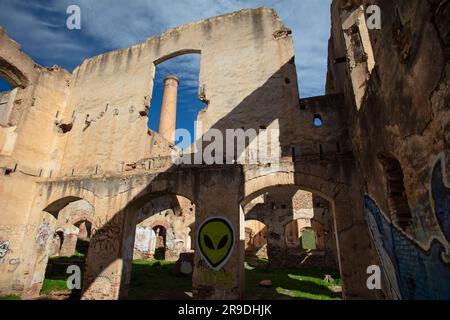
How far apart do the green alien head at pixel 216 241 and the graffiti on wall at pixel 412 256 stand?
329cm

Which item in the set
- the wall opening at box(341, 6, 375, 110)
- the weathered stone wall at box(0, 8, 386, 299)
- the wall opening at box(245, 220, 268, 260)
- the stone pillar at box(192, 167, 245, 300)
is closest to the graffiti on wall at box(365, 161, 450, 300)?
the weathered stone wall at box(0, 8, 386, 299)

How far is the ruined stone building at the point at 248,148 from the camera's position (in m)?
3.12

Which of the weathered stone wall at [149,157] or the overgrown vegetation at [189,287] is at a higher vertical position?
the weathered stone wall at [149,157]

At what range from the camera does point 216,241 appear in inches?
272

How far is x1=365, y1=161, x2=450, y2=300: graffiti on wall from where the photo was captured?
278 centimetres

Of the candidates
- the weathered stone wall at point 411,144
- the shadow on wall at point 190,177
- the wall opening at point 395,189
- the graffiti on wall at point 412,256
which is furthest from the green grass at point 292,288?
the wall opening at point 395,189

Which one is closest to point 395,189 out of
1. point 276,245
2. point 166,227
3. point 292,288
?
point 292,288

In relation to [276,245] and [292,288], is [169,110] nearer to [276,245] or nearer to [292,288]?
[276,245]

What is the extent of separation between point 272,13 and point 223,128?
440cm

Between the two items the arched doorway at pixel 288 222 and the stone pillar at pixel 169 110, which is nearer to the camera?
the arched doorway at pixel 288 222

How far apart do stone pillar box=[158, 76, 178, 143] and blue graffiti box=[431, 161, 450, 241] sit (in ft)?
68.8

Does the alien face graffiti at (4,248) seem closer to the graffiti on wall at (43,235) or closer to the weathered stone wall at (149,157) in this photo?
the weathered stone wall at (149,157)

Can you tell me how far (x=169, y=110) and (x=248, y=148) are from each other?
57.8 ft
